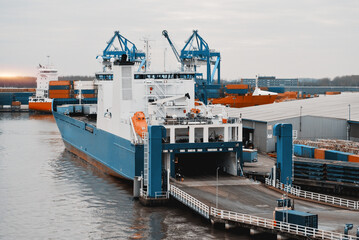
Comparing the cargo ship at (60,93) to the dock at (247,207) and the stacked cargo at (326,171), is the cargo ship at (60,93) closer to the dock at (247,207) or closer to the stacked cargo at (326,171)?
the stacked cargo at (326,171)

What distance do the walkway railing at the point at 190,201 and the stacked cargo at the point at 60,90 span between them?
337 ft

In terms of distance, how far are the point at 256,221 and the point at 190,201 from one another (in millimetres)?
5099

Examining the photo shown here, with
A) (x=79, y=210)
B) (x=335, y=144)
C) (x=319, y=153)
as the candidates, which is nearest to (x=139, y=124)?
(x=79, y=210)

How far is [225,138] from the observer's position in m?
35.8

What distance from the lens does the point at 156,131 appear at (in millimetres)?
30953

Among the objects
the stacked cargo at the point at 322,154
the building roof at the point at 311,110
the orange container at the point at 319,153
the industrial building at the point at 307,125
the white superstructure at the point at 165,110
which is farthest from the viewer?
the building roof at the point at 311,110

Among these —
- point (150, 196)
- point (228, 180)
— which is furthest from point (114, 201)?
point (228, 180)

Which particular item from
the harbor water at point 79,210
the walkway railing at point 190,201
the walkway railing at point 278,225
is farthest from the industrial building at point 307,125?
the walkway railing at point 278,225

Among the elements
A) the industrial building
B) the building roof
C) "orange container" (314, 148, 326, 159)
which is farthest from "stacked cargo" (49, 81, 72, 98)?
"orange container" (314, 148, 326, 159)

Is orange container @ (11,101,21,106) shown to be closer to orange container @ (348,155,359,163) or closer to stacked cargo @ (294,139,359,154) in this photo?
stacked cargo @ (294,139,359,154)

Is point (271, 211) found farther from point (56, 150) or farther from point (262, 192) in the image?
point (56, 150)

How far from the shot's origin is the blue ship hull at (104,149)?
1383 inches

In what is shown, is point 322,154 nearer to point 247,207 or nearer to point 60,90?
point 247,207

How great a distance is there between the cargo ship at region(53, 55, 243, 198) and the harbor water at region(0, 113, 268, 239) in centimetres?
152
